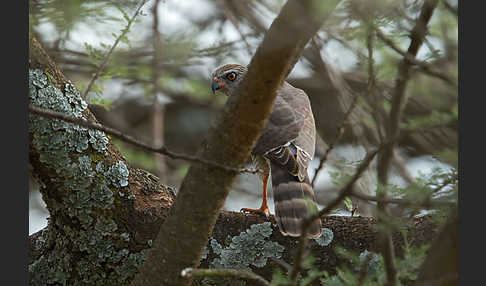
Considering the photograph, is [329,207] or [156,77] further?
[156,77]

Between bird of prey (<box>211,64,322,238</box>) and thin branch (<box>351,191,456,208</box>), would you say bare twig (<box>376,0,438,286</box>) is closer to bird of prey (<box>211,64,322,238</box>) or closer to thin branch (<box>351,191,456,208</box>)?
thin branch (<box>351,191,456,208</box>)

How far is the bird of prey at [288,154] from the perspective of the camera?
13.0 feet

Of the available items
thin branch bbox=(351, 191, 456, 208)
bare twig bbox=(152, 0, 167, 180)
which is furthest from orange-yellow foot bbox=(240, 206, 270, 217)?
thin branch bbox=(351, 191, 456, 208)

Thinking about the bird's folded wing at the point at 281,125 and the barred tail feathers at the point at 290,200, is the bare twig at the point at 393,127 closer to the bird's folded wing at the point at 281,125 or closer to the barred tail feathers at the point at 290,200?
the barred tail feathers at the point at 290,200

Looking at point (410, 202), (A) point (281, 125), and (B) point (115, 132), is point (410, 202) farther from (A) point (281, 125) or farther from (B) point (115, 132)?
(A) point (281, 125)

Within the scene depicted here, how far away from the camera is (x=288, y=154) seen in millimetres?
4289

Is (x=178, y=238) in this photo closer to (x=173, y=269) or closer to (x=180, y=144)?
(x=173, y=269)

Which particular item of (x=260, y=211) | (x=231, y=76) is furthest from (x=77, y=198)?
(x=231, y=76)

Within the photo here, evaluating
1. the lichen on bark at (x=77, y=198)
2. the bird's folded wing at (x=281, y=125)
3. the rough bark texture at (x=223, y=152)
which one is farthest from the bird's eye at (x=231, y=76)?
the rough bark texture at (x=223, y=152)

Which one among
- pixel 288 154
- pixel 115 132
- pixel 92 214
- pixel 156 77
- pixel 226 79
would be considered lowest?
pixel 115 132

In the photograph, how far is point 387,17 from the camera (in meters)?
2.25

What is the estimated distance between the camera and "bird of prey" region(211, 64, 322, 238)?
396 centimetres

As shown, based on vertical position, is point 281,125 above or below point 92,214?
above

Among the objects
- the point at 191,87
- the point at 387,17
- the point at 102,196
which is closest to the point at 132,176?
the point at 102,196
